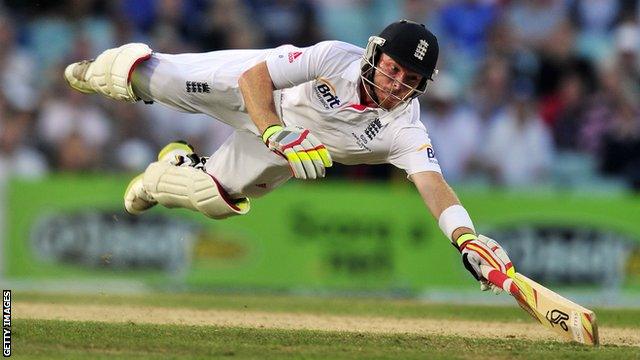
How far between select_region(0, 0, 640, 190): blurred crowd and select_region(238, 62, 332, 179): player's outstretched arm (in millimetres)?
5447

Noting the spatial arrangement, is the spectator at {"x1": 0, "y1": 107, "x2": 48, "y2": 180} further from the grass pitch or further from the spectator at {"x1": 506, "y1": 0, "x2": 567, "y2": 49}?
the spectator at {"x1": 506, "y1": 0, "x2": 567, "y2": 49}

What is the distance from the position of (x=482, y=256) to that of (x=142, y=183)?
8.75ft

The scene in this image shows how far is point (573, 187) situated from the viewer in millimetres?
13312

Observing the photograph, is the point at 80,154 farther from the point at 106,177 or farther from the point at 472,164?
the point at 472,164

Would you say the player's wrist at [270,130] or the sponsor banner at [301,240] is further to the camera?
the sponsor banner at [301,240]

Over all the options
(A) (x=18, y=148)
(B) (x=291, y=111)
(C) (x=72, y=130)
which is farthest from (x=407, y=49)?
(A) (x=18, y=148)

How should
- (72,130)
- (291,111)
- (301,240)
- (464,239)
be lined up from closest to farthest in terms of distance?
(464,239) → (291,111) → (301,240) → (72,130)

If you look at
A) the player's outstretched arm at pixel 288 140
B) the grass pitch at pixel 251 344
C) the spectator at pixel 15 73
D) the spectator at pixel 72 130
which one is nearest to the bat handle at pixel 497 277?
the grass pitch at pixel 251 344

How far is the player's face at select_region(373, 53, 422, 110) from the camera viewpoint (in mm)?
7328

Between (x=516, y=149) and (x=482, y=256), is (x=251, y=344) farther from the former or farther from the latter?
Answer: (x=516, y=149)

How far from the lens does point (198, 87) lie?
26.5 feet

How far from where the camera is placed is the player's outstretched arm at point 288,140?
22.5 feet

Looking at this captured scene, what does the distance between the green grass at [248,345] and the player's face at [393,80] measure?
1441mm

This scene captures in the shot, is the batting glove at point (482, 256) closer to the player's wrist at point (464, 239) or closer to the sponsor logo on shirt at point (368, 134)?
the player's wrist at point (464, 239)
